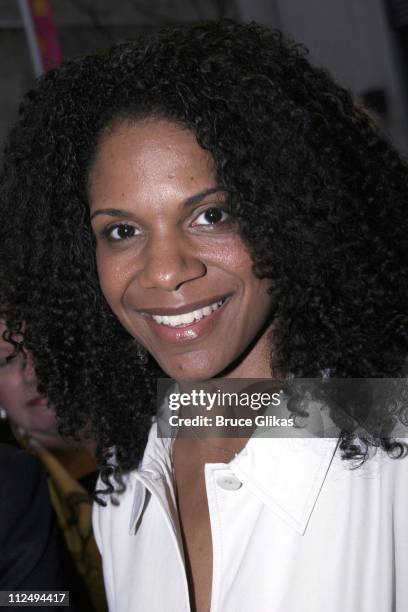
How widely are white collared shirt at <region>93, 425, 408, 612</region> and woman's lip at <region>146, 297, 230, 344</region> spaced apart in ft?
0.67

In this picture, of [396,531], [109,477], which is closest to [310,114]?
[396,531]

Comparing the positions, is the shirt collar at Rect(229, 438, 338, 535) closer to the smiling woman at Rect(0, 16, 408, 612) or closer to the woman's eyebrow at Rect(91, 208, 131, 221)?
the smiling woman at Rect(0, 16, 408, 612)

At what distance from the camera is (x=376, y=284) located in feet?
3.40

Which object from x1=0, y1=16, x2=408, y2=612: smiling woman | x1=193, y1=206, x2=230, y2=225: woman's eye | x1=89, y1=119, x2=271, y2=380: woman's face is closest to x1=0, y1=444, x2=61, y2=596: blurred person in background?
x1=0, y1=16, x2=408, y2=612: smiling woman

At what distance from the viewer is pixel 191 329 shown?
1.06 meters

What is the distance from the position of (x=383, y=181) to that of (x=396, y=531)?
0.54m

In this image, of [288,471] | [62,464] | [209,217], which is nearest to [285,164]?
[209,217]

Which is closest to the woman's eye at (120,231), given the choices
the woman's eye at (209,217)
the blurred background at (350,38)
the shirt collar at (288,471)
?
the woman's eye at (209,217)

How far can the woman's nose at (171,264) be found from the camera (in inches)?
38.9

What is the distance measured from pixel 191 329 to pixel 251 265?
0.46 ft

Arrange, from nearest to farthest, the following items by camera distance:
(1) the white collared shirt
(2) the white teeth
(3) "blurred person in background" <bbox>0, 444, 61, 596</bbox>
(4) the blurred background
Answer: (1) the white collared shirt, (2) the white teeth, (3) "blurred person in background" <bbox>0, 444, 61, 596</bbox>, (4) the blurred background

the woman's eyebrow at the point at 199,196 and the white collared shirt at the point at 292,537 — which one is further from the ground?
the woman's eyebrow at the point at 199,196

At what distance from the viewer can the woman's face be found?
39.0 inches

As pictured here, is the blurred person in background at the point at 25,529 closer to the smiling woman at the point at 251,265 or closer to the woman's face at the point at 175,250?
the smiling woman at the point at 251,265
